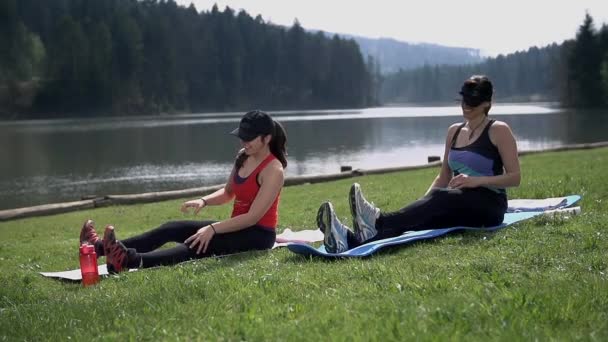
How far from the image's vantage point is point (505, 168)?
6.80 m

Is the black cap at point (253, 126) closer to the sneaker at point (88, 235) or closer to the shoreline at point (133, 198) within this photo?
the sneaker at point (88, 235)

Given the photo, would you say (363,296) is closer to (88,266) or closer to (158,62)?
(88,266)

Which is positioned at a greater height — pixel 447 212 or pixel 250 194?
pixel 250 194

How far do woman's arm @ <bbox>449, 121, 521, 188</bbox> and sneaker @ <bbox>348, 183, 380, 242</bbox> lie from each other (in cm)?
93

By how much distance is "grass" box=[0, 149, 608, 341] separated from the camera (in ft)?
12.2

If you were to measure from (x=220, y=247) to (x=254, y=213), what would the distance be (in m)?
0.50

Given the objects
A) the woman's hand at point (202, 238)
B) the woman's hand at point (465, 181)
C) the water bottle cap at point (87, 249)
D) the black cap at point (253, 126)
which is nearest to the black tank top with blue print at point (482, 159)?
the woman's hand at point (465, 181)

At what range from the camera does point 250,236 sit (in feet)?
22.4

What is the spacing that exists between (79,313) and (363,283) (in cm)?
198

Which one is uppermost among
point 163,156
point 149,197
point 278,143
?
point 278,143

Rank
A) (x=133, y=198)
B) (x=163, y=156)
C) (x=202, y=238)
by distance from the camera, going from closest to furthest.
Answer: (x=202, y=238) < (x=133, y=198) < (x=163, y=156)

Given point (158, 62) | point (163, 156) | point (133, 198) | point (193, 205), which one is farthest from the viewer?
point (158, 62)

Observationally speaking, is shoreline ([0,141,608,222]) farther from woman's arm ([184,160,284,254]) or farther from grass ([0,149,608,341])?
woman's arm ([184,160,284,254])

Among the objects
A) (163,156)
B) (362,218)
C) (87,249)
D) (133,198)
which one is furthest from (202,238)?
(163,156)
